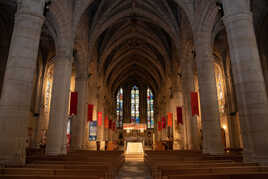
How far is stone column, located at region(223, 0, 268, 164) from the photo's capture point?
5691 mm

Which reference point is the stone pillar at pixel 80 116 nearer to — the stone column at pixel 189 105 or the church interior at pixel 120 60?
the church interior at pixel 120 60

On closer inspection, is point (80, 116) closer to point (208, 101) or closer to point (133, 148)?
point (133, 148)

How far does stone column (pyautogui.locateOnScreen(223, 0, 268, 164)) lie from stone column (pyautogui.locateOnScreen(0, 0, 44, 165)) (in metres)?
6.80

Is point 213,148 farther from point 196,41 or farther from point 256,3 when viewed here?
point 256,3

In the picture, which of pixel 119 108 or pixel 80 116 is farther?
pixel 119 108

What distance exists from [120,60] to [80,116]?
14591 millimetres

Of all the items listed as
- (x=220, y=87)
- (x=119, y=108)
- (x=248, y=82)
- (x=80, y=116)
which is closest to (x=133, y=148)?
(x=80, y=116)

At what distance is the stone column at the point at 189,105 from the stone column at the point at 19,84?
10206 mm

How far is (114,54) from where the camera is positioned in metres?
25.1

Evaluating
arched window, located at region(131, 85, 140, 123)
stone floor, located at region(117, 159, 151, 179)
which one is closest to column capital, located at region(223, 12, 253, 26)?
stone floor, located at region(117, 159, 151, 179)

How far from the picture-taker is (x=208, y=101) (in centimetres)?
967

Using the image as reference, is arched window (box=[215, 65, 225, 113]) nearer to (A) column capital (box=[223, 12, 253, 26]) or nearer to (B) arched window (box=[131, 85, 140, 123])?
(A) column capital (box=[223, 12, 253, 26])

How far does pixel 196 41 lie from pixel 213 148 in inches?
220

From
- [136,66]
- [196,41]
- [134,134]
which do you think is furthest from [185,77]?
[134,134]
